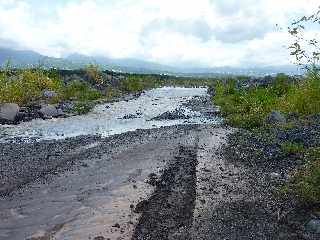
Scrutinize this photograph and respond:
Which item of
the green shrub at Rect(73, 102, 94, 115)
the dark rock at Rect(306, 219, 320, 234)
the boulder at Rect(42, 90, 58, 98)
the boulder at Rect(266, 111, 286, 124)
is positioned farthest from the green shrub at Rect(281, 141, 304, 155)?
the boulder at Rect(42, 90, 58, 98)

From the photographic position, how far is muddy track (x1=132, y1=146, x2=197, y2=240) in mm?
8383

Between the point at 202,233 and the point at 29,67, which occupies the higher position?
the point at 29,67

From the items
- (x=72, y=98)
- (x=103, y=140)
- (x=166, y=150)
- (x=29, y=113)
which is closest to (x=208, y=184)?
(x=166, y=150)

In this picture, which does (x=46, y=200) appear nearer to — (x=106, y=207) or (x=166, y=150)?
(x=106, y=207)

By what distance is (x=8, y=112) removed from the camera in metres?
24.4

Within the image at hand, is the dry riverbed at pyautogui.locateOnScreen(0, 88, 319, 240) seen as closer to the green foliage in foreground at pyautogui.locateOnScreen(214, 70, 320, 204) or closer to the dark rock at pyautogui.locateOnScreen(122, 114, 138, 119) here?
the green foliage in foreground at pyautogui.locateOnScreen(214, 70, 320, 204)

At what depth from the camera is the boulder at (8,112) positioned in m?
23.7

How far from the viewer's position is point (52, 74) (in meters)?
44.3

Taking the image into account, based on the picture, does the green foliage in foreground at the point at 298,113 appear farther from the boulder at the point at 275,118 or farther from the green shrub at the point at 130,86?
the green shrub at the point at 130,86

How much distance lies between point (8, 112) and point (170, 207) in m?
16.5

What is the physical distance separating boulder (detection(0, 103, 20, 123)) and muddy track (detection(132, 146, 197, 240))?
500 inches

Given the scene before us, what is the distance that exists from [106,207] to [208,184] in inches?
101

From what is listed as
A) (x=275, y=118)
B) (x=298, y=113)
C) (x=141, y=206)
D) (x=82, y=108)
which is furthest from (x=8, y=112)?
(x=141, y=206)

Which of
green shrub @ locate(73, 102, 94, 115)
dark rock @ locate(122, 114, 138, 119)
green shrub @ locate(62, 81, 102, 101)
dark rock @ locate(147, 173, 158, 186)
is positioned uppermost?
green shrub @ locate(62, 81, 102, 101)
